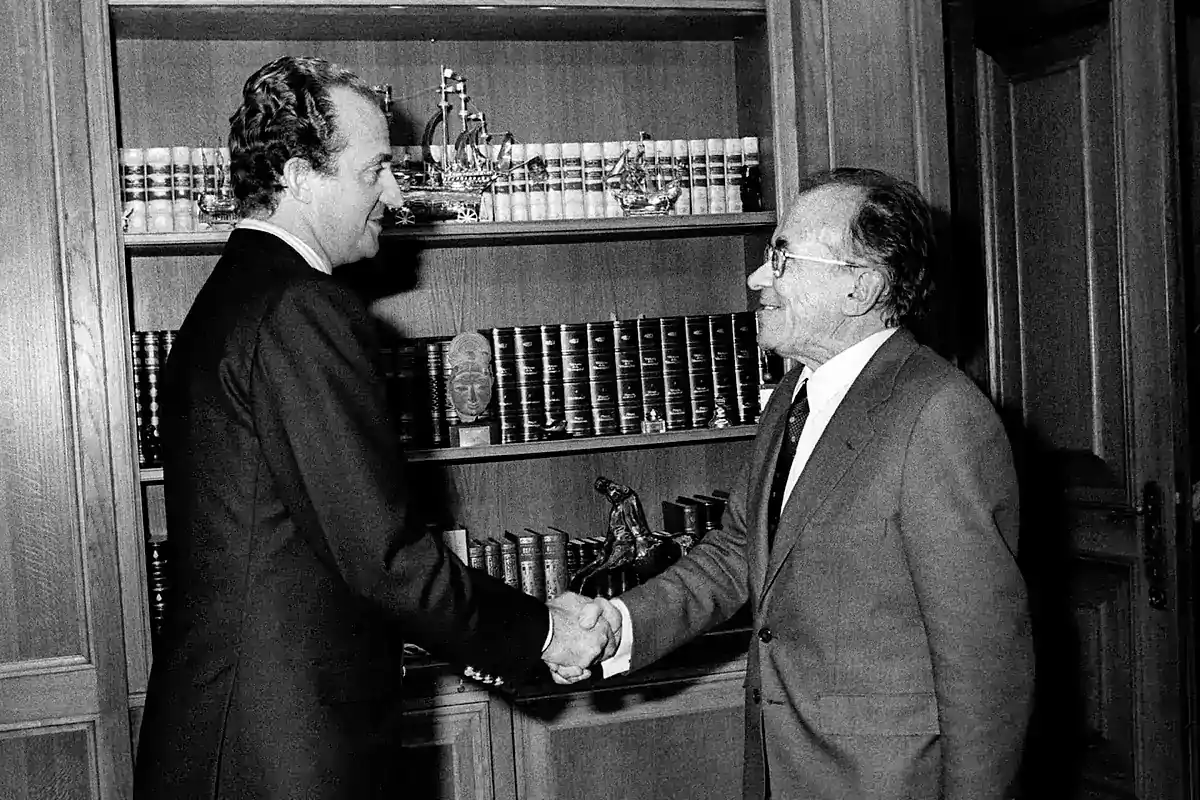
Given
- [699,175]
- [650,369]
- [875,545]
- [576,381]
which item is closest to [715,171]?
[699,175]

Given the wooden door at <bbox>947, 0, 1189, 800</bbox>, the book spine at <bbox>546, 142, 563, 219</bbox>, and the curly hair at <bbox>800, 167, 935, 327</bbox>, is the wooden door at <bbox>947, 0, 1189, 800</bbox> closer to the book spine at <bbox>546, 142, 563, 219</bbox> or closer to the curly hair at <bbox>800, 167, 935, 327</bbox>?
the curly hair at <bbox>800, 167, 935, 327</bbox>

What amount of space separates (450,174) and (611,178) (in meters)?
0.41

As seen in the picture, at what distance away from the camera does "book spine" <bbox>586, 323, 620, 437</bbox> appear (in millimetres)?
3113

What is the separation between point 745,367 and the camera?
3.20 m

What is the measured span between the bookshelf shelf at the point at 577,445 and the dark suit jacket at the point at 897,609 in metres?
0.88

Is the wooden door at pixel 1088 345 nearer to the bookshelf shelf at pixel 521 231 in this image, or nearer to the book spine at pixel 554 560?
the bookshelf shelf at pixel 521 231

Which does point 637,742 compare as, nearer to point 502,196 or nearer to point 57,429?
point 502,196

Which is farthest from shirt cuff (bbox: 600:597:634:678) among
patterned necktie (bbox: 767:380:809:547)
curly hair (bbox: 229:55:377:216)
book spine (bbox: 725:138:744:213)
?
book spine (bbox: 725:138:744:213)

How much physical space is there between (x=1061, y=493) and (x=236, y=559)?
87.7 inches

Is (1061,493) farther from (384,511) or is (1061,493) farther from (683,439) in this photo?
(384,511)

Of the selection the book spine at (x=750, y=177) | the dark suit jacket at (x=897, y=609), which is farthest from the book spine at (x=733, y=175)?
the dark suit jacket at (x=897, y=609)

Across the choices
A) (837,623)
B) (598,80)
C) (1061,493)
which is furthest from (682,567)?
(598,80)

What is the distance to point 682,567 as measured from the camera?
2.48 m

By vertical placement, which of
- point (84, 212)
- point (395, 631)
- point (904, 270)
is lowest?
point (395, 631)
